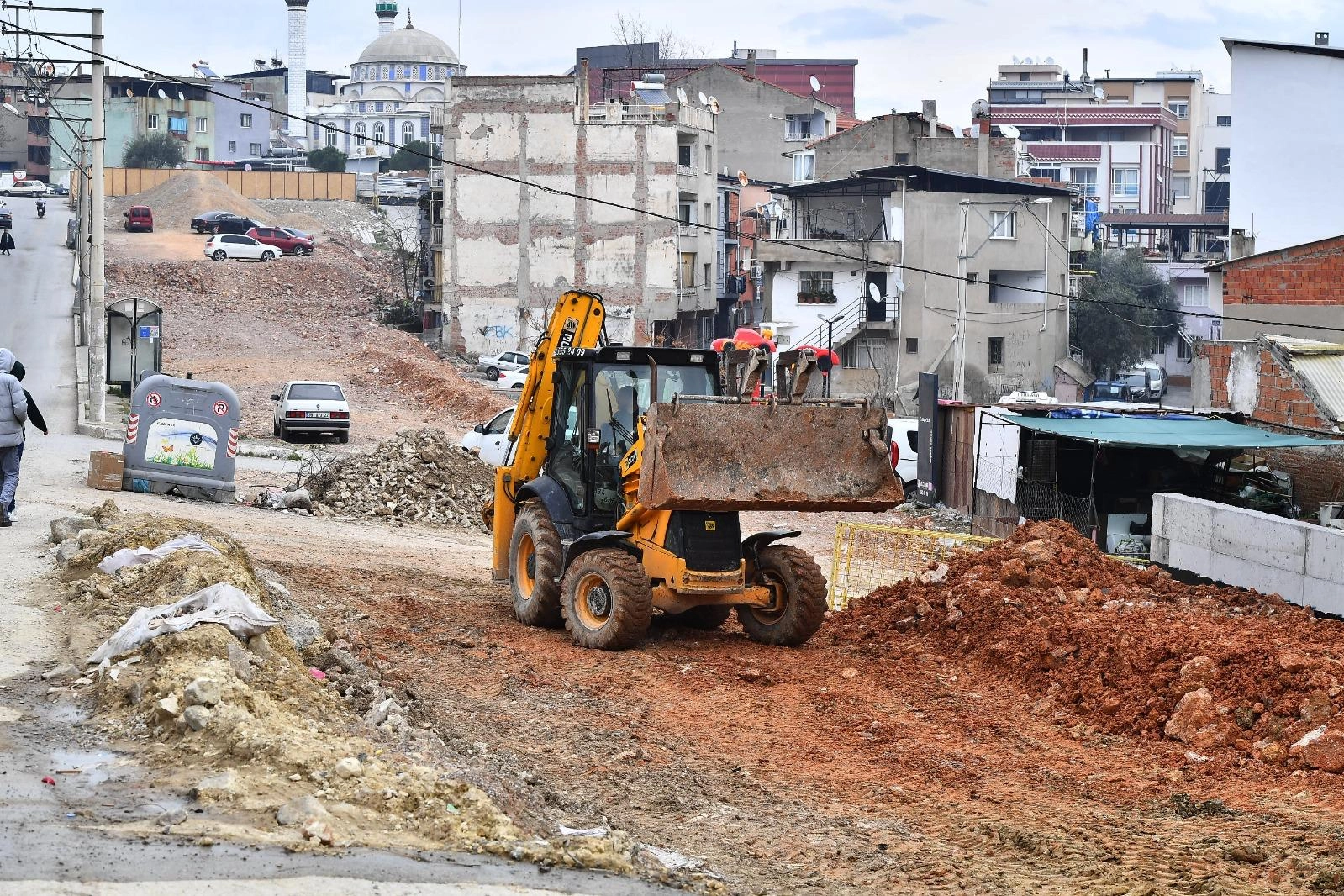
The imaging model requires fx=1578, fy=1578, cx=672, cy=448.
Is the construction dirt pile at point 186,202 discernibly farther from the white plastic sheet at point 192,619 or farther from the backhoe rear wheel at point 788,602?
the white plastic sheet at point 192,619

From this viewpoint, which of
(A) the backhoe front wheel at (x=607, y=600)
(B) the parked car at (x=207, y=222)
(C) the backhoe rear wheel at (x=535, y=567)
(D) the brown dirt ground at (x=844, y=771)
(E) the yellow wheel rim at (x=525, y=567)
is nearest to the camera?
(D) the brown dirt ground at (x=844, y=771)

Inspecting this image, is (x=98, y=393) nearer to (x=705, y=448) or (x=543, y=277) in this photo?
(x=705, y=448)

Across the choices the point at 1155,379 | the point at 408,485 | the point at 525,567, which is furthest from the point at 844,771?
the point at 1155,379

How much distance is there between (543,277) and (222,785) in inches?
2334

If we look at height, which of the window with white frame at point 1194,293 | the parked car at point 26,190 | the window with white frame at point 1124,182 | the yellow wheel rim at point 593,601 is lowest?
the yellow wheel rim at point 593,601

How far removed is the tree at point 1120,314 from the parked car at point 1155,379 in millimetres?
672

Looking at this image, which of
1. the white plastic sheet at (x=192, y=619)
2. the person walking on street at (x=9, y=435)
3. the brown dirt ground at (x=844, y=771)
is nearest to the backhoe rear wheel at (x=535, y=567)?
the brown dirt ground at (x=844, y=771)

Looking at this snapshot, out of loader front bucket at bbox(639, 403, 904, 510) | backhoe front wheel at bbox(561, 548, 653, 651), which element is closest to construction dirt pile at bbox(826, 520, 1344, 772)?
Answer: loader front bucket at bbox(639, 403, 904, 510)

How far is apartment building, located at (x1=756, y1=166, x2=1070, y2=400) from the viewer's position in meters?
59.2

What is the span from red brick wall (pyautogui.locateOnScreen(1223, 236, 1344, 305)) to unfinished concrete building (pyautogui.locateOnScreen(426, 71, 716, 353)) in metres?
34.0

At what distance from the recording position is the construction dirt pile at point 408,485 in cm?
2595

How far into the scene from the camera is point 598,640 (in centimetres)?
1355

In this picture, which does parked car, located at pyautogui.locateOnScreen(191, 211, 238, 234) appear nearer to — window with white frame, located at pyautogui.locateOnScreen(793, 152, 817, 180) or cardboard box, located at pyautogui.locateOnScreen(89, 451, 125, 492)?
window with white frame, located at pyautogui.locateOnScreen(793, 152, 817, 180)

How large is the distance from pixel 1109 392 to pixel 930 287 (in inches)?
385
